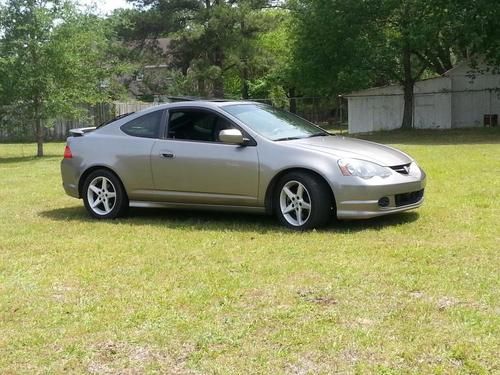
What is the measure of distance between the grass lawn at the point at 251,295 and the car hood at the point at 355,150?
0.71m

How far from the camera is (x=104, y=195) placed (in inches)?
328

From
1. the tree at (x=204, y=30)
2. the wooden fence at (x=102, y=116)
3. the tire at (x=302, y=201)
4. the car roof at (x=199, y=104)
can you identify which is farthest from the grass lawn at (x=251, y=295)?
the tree at (x=204, y=30)

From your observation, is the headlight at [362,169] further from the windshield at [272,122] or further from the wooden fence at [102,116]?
the wooden fence at [102,116]

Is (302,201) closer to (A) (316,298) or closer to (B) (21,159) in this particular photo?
(A) (316,298)

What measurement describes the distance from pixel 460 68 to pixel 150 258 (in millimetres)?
26593

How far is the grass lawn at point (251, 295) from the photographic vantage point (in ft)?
11.9

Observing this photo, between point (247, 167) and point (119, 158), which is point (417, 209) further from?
point (119, 158)

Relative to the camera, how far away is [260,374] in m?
3.41

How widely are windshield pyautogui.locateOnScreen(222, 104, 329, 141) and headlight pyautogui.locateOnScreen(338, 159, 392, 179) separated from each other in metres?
0.93

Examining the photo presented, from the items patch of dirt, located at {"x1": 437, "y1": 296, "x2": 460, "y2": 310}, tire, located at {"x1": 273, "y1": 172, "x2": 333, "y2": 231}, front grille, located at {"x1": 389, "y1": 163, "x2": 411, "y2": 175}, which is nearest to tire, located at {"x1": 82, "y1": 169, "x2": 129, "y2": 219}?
tire, located at {"x1": 273, "y1": 172, "x2": 333, "y2": 231}

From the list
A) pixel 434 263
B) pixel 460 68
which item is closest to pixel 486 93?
pixel 460 68

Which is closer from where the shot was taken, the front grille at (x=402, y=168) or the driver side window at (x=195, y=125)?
the front grille at (x=402, y=168)

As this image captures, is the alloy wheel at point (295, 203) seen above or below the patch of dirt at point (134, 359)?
above

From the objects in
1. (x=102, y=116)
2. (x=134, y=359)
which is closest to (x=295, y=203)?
(x=134, y=359)
